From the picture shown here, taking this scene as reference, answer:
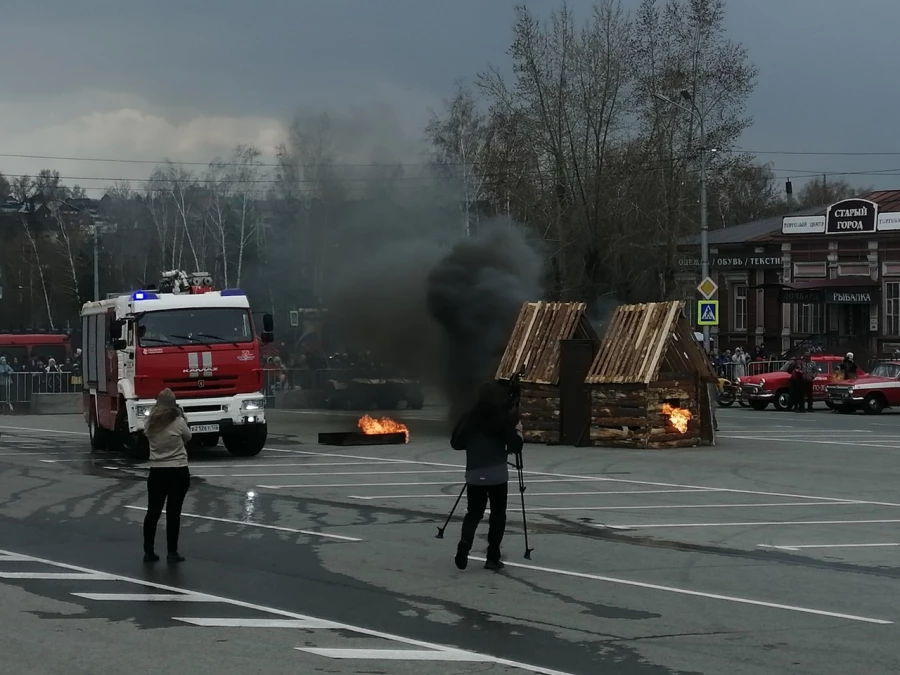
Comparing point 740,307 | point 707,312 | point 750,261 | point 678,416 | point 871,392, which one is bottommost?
point 871,392

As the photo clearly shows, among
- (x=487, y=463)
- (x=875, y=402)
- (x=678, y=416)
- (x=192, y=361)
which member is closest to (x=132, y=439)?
(x=192, y=361)

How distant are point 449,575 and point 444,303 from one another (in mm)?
17660

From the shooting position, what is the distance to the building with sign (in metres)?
57.1

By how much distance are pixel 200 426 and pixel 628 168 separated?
2691cm

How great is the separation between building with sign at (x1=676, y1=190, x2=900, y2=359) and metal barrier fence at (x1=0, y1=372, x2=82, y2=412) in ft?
81.7

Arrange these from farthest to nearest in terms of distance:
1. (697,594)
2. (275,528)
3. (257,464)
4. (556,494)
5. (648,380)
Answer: (648,380)
(257,464)
(556,494)
(275,528)
(697,594)

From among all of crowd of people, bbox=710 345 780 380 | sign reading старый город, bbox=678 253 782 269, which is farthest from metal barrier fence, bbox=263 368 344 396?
sign reading старый город, bbox=678 253 782 269

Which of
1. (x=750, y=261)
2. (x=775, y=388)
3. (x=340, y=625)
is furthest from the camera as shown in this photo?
(x=750, y=261)

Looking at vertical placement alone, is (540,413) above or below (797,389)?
above

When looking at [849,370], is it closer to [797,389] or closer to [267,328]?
[797,389]

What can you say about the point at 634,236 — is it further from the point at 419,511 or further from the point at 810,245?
the point at 419,511

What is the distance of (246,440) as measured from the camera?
75.2ft

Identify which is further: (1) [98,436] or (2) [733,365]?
(2) [733,365]

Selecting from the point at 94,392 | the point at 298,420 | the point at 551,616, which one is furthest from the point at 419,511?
the point at 298,420
